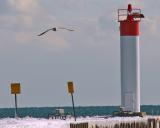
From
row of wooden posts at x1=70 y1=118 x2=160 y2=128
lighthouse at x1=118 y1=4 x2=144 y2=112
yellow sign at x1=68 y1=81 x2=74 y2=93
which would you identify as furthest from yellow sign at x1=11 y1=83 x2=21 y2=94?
lighthouse at x1=118 y1=4 x2=144 y2=112

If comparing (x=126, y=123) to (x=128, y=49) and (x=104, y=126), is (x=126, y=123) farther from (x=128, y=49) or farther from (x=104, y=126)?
(x=128, y=49)

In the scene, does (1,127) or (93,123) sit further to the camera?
(93,123)

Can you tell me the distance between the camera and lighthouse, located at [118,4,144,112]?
5338 cm

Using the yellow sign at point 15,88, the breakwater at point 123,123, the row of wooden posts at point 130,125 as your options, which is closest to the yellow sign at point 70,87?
the breakwater at point 123,123

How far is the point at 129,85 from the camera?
53406mm

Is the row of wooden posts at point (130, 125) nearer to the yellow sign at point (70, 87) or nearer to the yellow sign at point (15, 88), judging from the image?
the yellow sign at point (70, 87)

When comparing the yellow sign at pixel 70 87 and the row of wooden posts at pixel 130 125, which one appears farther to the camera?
the yellow sign at pixel 70 87

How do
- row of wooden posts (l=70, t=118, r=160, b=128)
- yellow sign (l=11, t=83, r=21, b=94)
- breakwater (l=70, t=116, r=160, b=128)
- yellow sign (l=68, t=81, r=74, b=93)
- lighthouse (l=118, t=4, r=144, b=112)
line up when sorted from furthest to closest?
lighthouse (l=118, t=4, r=144, b=112)
yellow sign (l=68, t=81, r=74, b=93)
breakwater (l=70, t=116, r=160, b=128)
row of wooden posts (l=70, t=118, r=160, b=128)
yellow sign (l=11, t=83, r=21, b=94)

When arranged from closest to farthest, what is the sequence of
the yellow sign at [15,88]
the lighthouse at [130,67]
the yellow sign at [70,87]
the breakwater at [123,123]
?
the yellow sign at [15,88]
the breakwater at [123,123]
the yellow sign at [70,87]
the lighthouse at [130,67]

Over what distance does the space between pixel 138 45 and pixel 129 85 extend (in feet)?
9.18

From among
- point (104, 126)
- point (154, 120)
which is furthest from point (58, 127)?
point (154, 120)

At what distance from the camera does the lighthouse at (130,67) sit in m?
53.4

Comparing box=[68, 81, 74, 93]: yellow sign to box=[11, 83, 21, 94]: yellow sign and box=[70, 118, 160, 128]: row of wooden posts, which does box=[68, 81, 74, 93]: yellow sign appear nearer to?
box=[70, 118, 160, 128]: row of wooden posts

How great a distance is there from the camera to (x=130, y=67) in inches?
2108
